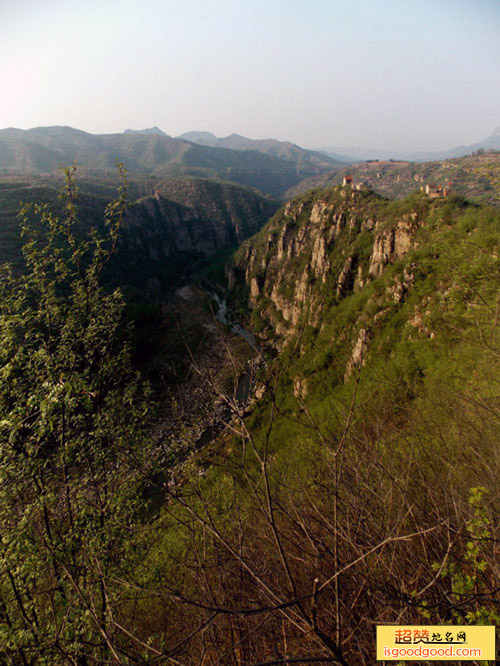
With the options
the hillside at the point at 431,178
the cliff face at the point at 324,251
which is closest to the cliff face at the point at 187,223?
the cliff face at the point at 324,251

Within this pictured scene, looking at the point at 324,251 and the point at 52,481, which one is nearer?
the point at 52,481

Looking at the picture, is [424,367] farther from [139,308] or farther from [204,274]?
[204,274]

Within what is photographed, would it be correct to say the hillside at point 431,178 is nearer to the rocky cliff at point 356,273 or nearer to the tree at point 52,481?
the rocky cliff at point 356,273

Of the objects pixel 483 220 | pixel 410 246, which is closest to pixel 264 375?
pixel 483 220

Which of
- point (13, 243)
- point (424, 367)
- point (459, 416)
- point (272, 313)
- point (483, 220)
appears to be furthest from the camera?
point (272, 313)

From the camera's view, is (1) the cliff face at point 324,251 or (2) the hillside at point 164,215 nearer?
(1) the cliff face at point 324,251

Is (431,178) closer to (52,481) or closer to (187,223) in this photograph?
(187,223)

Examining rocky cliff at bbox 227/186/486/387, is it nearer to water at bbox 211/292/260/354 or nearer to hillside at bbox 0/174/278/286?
water at bbox 211/292/260/354

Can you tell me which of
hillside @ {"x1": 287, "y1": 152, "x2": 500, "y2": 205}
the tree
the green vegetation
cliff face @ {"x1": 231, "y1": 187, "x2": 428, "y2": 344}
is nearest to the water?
cliff face @ {"x1": 231, "y1": 187, "x2": 428, "y2": 344}

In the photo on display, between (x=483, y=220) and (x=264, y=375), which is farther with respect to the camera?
(x=483, y=220)

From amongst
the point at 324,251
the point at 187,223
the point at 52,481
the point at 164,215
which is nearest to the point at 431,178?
the point at 324,251

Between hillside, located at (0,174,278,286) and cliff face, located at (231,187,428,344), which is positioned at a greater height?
hillside, located at (0,174,278,286)
